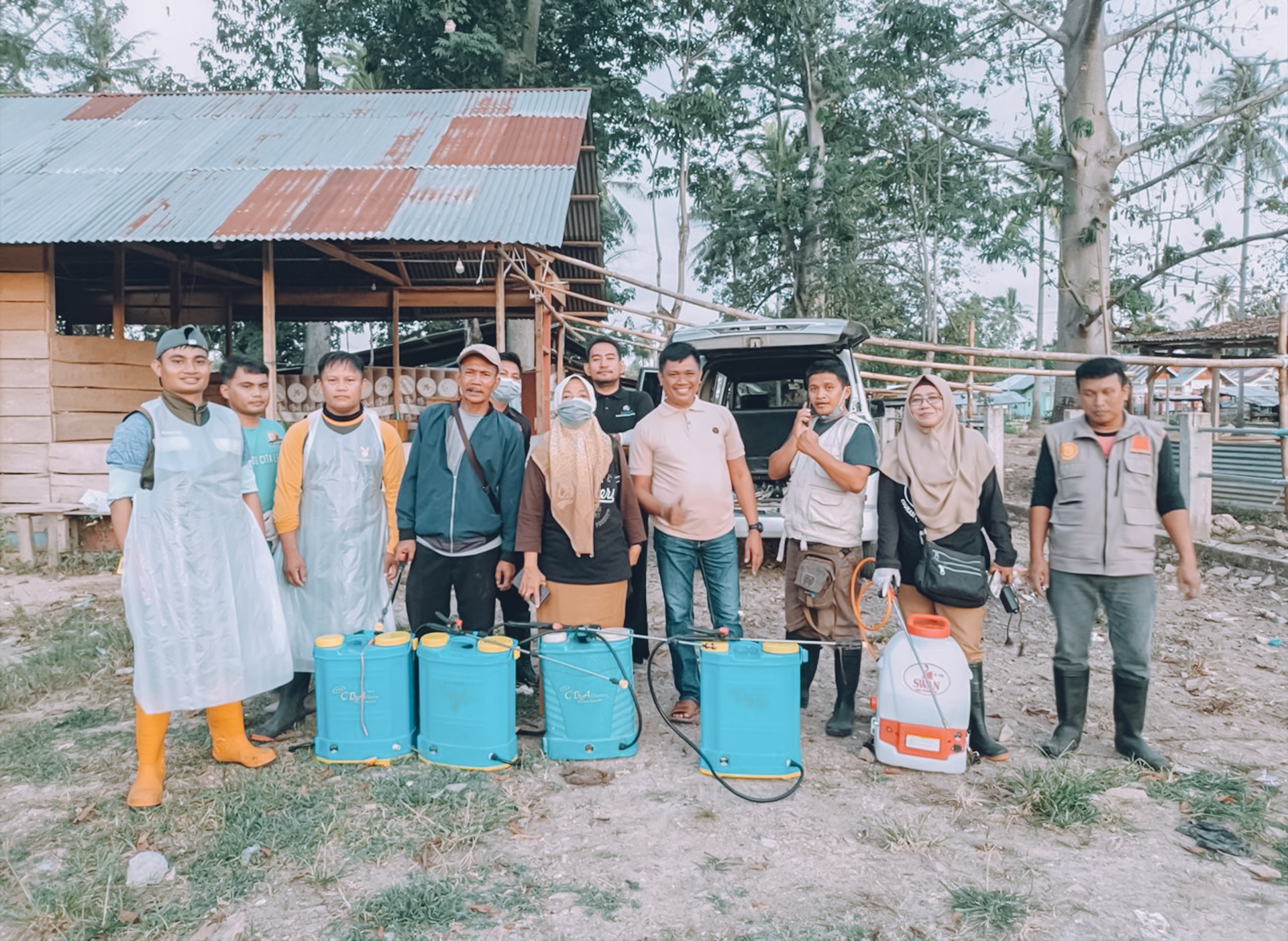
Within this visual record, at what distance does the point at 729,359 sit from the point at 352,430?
3.42m

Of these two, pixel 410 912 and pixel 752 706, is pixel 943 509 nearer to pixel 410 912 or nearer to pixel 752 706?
pixel 752 706

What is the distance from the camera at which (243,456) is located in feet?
11.3

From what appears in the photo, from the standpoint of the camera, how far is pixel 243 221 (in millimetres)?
7527

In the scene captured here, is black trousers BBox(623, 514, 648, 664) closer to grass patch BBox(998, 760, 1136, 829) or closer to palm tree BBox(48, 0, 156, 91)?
grass patch BBox(998, 760, 1136, 829)

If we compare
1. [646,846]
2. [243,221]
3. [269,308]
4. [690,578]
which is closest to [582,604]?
[690,578]

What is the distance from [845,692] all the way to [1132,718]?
1.19 m

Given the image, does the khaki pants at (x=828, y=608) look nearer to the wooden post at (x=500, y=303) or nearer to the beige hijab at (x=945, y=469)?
the beige hijab at (x=945, y=469)

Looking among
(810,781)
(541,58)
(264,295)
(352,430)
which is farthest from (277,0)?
(810,781)

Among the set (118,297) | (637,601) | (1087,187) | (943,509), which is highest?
(1087,187)

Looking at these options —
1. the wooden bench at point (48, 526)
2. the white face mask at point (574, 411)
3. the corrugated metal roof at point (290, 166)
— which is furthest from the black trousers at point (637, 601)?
the wooden bench at point (48, 526)


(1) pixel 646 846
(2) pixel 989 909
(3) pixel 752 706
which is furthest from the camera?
(3) pixel 752 706

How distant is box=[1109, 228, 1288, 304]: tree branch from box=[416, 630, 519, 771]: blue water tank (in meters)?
10.9

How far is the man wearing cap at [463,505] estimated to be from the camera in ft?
12.3

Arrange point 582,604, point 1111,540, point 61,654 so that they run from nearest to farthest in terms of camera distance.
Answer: point 1111,540 < point 582,604 < point 61,654
